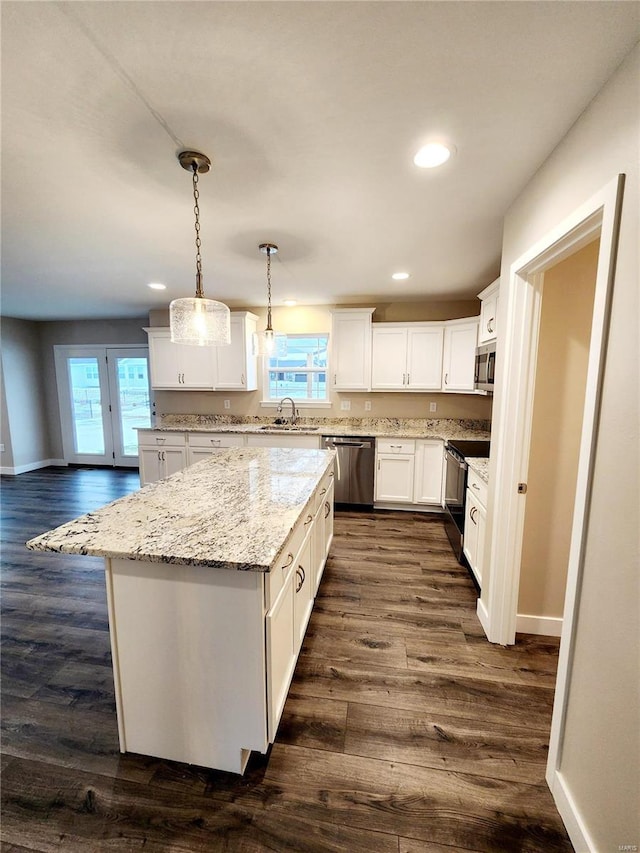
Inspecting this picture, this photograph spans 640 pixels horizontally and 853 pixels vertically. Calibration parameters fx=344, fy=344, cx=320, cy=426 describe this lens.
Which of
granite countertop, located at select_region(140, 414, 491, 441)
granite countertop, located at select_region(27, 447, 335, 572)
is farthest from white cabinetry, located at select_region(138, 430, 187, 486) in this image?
granite countertop, located at select_region(27, 447, 335, 572)

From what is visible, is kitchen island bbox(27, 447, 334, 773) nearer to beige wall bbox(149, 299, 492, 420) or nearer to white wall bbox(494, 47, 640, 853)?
white wall bbox(494, 47, 640, 853)

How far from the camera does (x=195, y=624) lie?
125 cm

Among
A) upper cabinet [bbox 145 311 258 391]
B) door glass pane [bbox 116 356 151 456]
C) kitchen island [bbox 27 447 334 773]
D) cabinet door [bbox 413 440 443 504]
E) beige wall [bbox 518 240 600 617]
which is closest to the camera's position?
kitchen island [bbox 27 447 334 773]

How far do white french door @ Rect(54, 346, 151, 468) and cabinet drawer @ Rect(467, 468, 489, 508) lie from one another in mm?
5341

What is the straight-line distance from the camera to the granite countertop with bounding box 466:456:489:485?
7.59 feet

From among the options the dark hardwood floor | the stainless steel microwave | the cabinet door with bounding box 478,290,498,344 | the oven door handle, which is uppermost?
the cabinet door with bounding box 478,290,498,344

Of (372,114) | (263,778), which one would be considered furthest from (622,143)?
(263,778)

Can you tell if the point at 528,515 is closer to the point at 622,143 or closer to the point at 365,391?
the point at 622,143

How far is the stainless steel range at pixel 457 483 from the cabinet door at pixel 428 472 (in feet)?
1.39

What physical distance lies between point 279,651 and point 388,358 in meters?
3.49

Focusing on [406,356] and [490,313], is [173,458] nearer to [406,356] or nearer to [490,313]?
[406,356]

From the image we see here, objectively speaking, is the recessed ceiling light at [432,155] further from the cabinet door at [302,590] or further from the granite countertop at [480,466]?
the cabinet door at [302,590]

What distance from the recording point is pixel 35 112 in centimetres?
128

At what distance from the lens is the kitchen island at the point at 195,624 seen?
120cm
